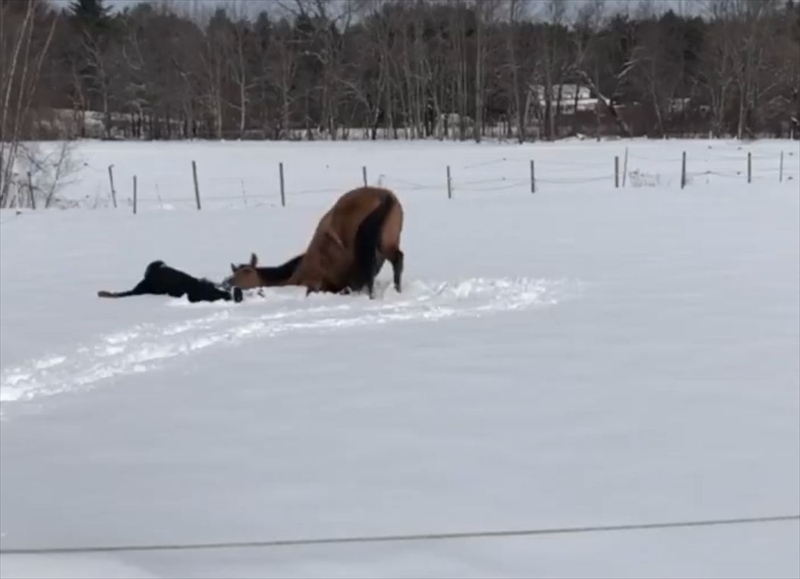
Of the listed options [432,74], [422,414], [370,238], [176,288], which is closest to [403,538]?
[422,414]

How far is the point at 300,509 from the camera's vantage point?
430 cm

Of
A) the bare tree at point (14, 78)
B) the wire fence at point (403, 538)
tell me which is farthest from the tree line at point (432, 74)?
the wire fence at point (403, 538)

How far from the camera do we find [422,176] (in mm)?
31906

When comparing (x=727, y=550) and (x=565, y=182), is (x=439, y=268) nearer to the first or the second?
(x=727, y=550)

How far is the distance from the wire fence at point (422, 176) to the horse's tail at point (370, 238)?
14204 millimetres

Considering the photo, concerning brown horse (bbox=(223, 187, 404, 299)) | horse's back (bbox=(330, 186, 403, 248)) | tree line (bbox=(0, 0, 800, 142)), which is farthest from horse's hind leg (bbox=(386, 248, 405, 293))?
tree line (bbox=(0, 0, 800, 142))

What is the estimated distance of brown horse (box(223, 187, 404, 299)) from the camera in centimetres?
955

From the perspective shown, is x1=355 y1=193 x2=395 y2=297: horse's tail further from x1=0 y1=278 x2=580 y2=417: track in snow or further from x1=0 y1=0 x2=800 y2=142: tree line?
x1=0 y1=0 x2=800 y2=142: tree line

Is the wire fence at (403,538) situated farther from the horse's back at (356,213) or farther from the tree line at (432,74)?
the tree line at (432,74)

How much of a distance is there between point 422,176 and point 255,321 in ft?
A: 77.6

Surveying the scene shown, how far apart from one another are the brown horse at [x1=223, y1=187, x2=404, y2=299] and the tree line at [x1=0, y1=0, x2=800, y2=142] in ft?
139

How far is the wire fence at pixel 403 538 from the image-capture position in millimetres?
3785

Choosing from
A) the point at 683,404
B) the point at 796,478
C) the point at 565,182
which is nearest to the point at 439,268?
the point at 683,404

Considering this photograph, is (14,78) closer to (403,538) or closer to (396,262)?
(396,262)
